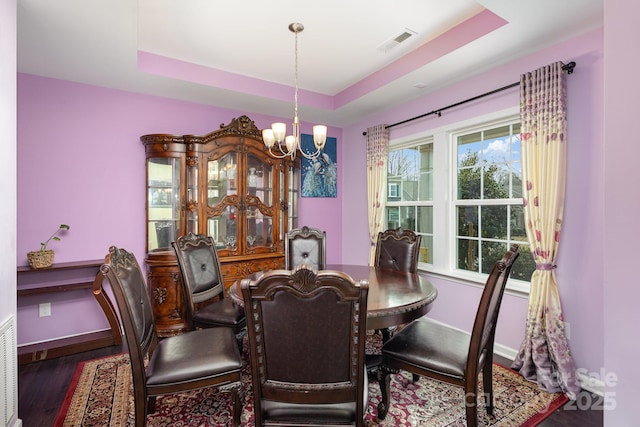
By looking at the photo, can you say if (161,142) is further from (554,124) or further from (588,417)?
(588,417)

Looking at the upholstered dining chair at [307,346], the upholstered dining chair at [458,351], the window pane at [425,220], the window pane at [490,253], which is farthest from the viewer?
the window pane at [425,220]

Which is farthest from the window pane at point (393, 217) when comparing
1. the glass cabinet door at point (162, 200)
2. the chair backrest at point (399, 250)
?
the glass cabinet door at point (162, 200)

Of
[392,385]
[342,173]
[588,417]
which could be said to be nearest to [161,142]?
[342,173]

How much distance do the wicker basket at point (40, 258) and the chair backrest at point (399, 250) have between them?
9.78ft

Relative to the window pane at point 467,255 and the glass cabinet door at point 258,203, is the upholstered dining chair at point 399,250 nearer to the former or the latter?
the window pane at point 467,255

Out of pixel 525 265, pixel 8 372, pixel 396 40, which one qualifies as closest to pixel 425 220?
pixel 525 265

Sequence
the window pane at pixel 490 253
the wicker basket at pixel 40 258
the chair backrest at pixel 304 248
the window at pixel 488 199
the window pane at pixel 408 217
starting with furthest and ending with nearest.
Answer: the window pane at pixel 408 217
the chair backrest at pixel 304 248
the window pane at pixel 490 253
the window at pixel 488 199
the wicker basket at pixel 40 258

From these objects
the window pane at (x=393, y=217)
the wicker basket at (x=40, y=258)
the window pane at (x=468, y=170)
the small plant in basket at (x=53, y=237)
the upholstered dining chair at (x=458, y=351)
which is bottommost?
the upholstered dining chair at (x=458, y=351)

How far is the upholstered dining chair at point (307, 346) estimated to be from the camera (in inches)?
48.3

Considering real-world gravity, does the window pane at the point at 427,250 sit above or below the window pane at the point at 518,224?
below

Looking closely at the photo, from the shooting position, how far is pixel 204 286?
267cm

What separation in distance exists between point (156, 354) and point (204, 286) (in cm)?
91

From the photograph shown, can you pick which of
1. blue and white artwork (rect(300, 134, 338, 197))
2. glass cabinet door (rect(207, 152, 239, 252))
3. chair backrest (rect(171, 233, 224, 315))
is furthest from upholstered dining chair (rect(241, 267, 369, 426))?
blue and white artwork (rect(300, 134, 338, 197))

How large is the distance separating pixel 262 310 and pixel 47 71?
Result: 322 cm
